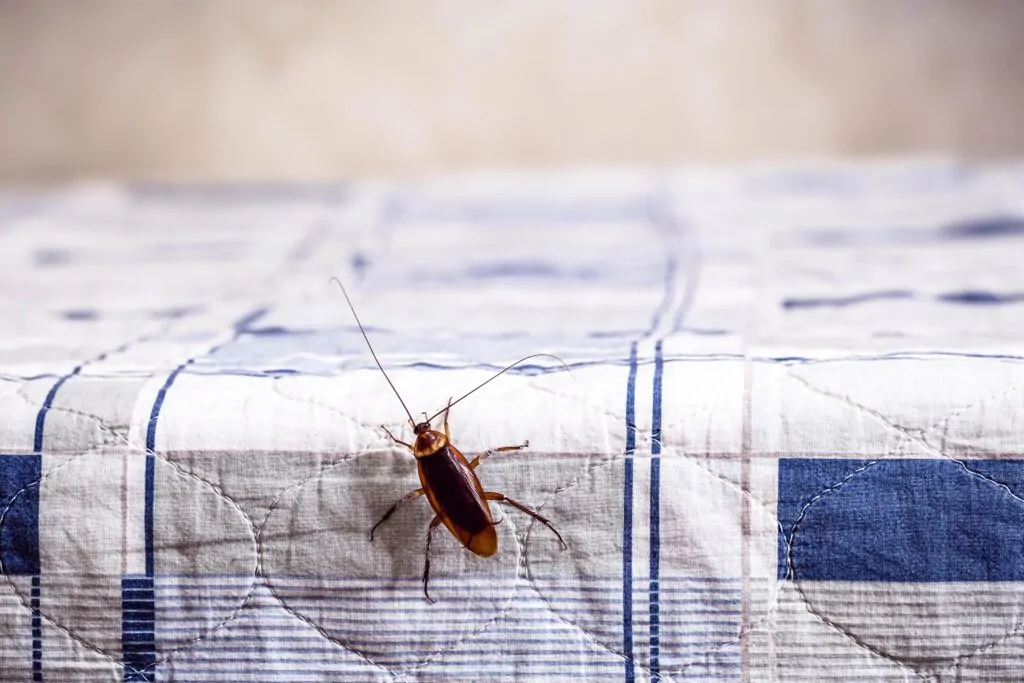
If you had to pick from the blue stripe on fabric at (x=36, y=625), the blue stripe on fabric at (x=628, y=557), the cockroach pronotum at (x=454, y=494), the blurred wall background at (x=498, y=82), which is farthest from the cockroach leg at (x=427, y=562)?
the blurred wall background at (x=498, y=82)

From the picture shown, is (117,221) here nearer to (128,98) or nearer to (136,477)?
(128,98)

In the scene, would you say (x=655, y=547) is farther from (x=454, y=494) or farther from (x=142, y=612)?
(x=142, y=612)

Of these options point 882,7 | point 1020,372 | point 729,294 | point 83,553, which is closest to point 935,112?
point 882,7

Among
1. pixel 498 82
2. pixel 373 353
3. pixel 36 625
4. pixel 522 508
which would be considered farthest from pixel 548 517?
pixel 498 82

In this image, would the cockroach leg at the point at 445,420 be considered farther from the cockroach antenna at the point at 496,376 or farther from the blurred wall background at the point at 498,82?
the blurred wall background at the point at 498,82

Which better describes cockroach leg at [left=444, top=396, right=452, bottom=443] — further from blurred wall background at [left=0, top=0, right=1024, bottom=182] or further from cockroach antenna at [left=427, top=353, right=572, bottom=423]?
blurred wall background at [left=0, top=0, right=1024, bottom=182]

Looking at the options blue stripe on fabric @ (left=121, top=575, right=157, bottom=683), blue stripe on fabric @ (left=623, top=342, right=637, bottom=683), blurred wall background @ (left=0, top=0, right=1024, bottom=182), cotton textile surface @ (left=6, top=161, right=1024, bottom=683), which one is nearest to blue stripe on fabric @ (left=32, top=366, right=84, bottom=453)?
cotton textile surface @ (left=6, top=161, right=1024, bottom=683)
